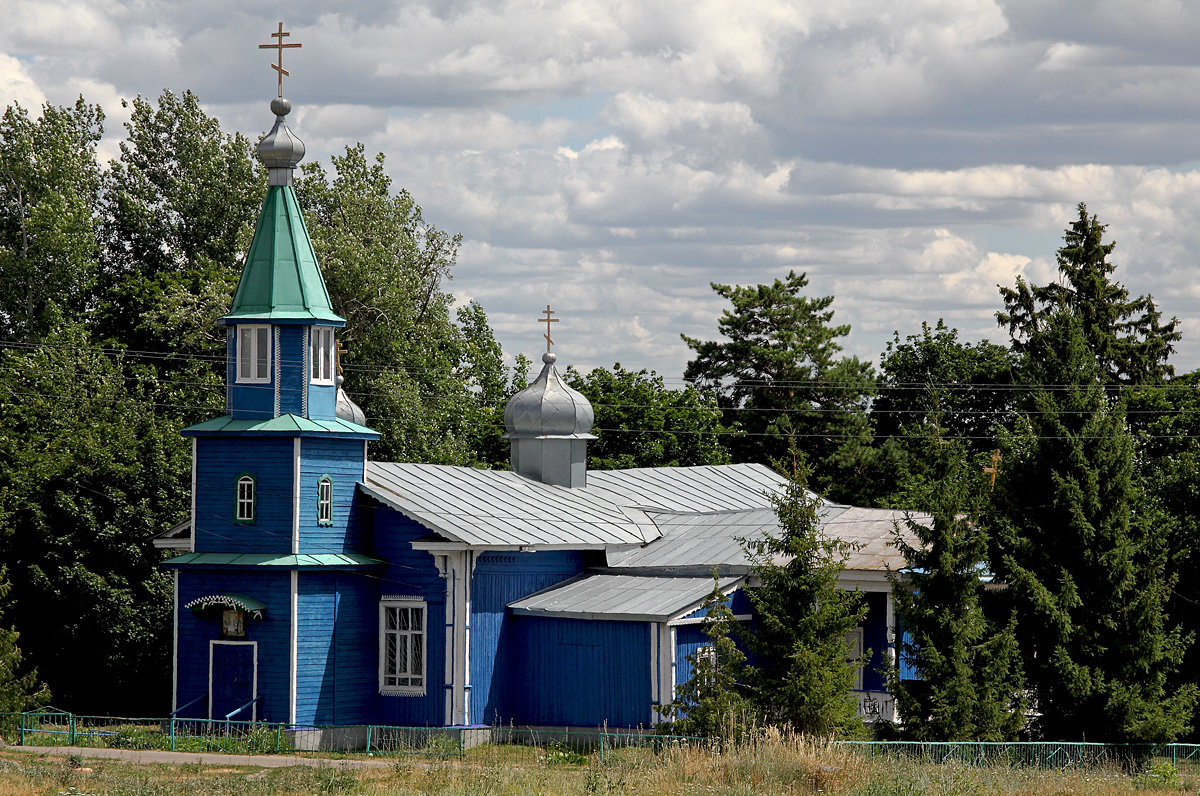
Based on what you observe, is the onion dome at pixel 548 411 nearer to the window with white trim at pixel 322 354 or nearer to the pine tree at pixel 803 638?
the window with white trim at pixel 322 354

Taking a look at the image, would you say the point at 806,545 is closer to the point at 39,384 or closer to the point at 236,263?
the point at 39,384

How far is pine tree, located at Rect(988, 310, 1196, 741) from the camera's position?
79.8ft

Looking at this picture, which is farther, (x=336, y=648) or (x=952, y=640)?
(x=336, y=648)

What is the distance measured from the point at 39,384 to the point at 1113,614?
2471cm

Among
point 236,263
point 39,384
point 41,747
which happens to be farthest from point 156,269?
point 41,747

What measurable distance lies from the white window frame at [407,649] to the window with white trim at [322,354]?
3.88 m

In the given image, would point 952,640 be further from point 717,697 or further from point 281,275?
point 281,275

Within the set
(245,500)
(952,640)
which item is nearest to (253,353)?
(245,500)

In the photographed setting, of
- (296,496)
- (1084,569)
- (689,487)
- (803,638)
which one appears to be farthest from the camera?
(689,487)

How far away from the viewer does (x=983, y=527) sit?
23719 millimetres

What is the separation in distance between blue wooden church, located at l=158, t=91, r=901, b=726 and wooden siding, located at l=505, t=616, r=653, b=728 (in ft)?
0.09

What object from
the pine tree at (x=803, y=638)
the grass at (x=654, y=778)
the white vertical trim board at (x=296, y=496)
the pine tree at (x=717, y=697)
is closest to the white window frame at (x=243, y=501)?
the white vertical trim board at (x=296, y=496)

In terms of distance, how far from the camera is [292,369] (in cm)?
2744

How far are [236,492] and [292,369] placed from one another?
7.24ft
